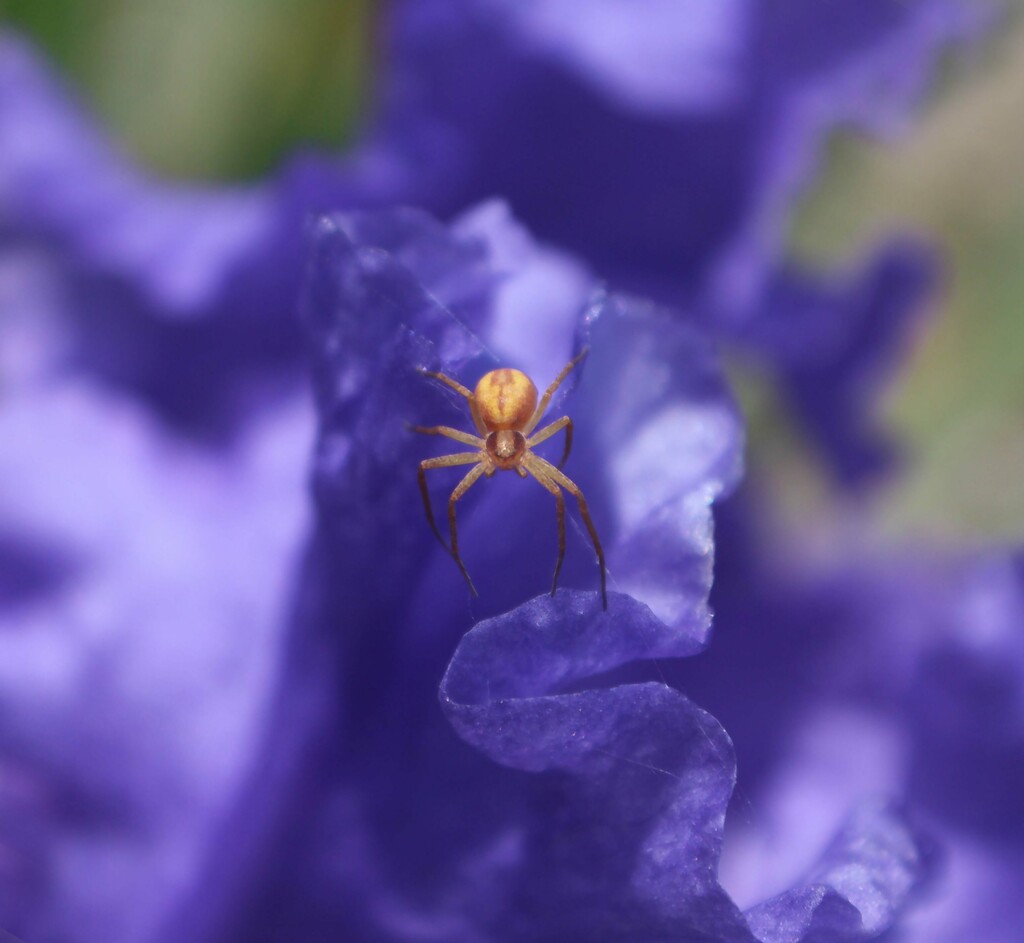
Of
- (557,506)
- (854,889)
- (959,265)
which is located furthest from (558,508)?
(959,265)

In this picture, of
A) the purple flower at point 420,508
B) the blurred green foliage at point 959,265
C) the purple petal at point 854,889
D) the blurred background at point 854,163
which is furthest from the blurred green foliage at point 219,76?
the purple petal at point 854,889

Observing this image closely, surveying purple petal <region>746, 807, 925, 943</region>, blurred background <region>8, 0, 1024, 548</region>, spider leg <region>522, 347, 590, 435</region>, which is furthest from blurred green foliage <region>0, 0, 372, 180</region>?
purple petal <region>746, 807, 925, 943</region>

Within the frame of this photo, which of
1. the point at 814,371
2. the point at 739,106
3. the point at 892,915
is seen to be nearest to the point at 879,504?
the point at 814,371

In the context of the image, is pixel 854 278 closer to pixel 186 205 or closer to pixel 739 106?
pixel 739 106

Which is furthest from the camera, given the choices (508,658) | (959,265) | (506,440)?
(959,265)

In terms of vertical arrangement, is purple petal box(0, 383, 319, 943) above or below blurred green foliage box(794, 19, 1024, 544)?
below

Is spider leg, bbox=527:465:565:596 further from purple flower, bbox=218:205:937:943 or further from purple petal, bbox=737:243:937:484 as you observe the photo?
purple petal, bbox=737:243:937:484

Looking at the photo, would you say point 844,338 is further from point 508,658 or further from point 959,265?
point 508,658

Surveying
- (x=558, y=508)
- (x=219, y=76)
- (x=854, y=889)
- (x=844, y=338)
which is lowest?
(x=854, y=889)
